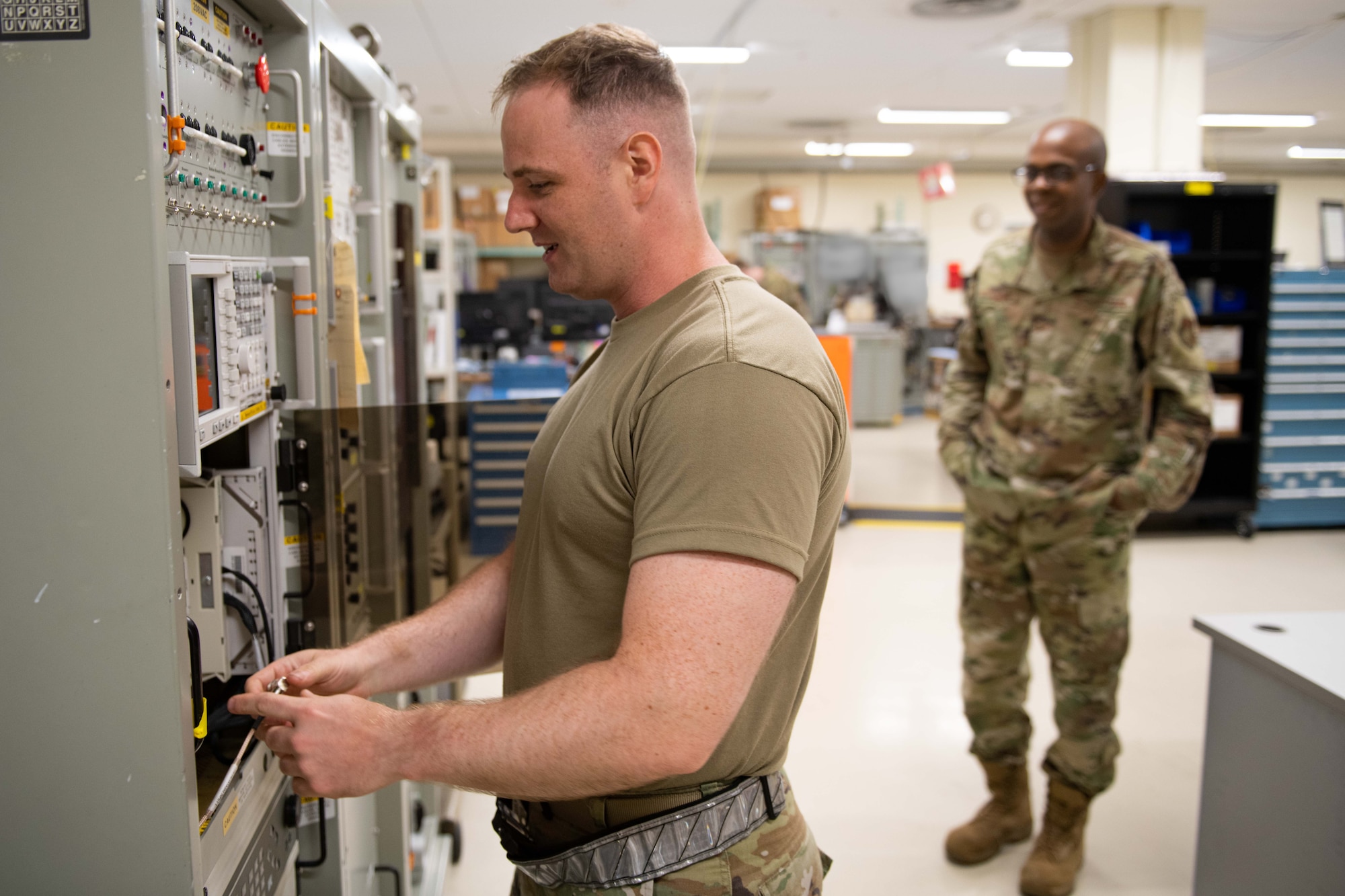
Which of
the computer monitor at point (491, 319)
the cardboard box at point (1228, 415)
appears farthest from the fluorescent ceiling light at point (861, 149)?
the cardboard box at point (1228, 415)

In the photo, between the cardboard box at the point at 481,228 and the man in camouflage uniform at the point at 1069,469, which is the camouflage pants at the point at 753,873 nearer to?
the man in camouflage uniform at the point at 1069,469

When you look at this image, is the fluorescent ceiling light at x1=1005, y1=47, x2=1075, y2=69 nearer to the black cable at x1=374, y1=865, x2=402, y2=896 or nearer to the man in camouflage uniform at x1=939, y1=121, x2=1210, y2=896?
the man in camouflage uniform at x1=939, y1=121, x2=1210, y2=896

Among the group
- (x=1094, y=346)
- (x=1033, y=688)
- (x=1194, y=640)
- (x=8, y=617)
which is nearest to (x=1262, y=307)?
(x=1194, y=640)

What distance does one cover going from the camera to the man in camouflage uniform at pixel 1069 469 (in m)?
2.39

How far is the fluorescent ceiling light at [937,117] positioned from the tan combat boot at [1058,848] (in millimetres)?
8104

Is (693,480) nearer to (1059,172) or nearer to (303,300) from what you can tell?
(303,300)

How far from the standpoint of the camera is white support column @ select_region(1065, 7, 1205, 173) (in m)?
5.68

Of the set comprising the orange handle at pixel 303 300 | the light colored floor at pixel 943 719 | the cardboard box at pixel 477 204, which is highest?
the cardboard box at pixel 477 204

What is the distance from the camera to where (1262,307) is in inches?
226

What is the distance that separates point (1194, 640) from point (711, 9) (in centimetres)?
425

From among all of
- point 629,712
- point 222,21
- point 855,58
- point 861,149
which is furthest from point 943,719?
point 861,149

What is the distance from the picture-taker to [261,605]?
5.17ft

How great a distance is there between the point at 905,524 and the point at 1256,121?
6.85 m

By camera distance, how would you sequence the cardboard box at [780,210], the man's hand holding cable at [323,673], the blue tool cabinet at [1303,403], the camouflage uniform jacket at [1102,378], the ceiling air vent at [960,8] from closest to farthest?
the man's hand holding cable at [323,673] < the camouflage uniform jacket at [1102,378] < the ceiling air vent at [960,8] < the blue tool cabinet at [1303,403] < the cardboard box at [780,210]
